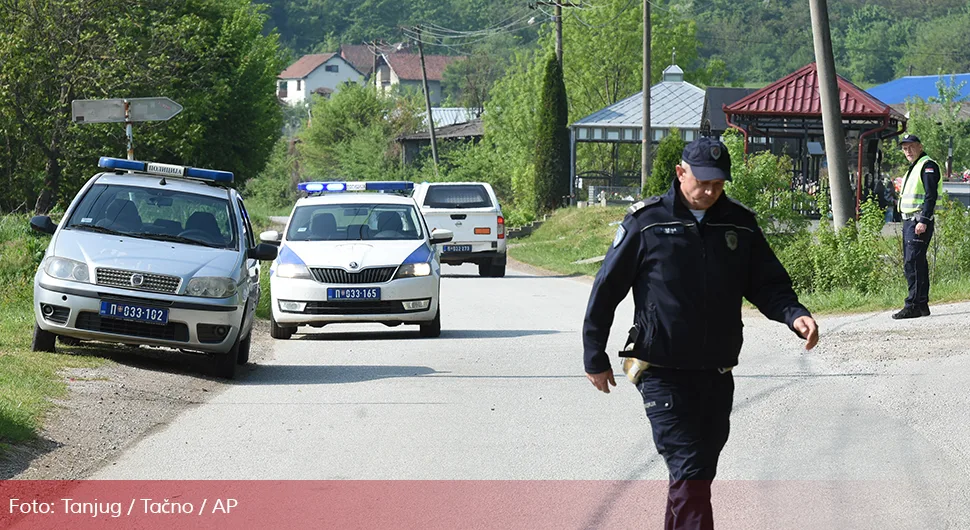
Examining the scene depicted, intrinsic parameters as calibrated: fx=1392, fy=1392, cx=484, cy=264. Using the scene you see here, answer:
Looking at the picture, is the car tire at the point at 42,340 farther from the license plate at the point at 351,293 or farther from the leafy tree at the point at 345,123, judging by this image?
the leafy tree at the point at 345,123

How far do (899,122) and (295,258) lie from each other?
2875 centimetres

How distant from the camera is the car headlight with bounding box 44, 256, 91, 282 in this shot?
1145cm

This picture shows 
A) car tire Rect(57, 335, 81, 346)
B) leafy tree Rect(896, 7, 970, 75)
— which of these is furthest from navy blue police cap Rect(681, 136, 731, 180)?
leafy tree Rect(896, 7, 970, 75)

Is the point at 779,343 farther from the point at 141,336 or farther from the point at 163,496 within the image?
the point at 163,496

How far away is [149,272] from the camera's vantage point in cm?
1147

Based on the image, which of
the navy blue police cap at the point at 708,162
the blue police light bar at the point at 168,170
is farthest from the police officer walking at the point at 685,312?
the blue police light bar at the point at 168,170

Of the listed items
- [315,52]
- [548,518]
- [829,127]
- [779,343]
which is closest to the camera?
[548,518]

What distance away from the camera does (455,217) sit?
1134 inches

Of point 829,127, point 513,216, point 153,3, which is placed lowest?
point 513,216

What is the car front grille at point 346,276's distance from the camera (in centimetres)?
1528

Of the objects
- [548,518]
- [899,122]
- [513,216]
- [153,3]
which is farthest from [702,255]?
[513,216]

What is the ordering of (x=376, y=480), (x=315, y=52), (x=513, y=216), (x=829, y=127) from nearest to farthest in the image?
(x=376, y=480) < (x=829, y=127) < (x=513, y=216) < (x=315, y=52)

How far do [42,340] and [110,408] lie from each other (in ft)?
8.17

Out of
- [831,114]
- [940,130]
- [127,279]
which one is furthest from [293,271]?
[940,130]
